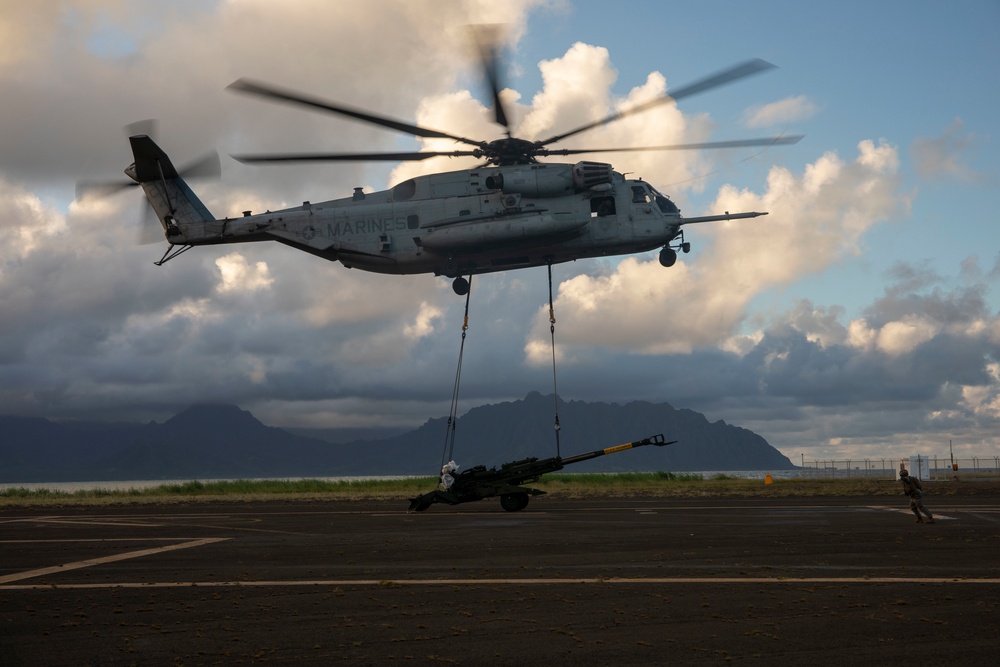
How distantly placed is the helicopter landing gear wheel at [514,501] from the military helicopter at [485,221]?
1033 cm

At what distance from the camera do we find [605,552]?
721 inches

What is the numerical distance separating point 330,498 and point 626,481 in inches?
789

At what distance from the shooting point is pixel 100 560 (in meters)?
18.8

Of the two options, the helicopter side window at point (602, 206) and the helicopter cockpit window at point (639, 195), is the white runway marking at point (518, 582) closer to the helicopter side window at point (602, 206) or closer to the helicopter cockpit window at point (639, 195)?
the helicopter side window at point (602, 206)

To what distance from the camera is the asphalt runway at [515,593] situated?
9945 mm

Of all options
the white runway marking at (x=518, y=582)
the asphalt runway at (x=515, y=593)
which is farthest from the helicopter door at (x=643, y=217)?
the white runway marking at (x=518, y=582)

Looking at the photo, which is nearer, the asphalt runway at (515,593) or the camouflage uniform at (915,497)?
the asphalt runway at (515,593)

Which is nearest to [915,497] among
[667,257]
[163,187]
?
[667,257]

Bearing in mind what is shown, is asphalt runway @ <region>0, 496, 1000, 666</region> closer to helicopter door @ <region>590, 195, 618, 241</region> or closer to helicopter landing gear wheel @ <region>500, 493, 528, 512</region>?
helicopter landing gear wheel @ <region>500, 493, 528, 512</region>

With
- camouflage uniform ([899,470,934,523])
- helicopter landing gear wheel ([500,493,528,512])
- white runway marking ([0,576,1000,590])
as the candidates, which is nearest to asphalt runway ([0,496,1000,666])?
white runway marking ([0,576,1000,590])

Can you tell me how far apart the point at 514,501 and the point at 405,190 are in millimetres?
13921

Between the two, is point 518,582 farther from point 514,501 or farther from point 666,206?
point 666,206

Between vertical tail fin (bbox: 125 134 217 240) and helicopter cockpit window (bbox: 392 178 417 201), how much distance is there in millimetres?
8239

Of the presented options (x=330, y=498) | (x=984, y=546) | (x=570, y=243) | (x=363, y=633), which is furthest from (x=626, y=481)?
(x=363, y=633)
